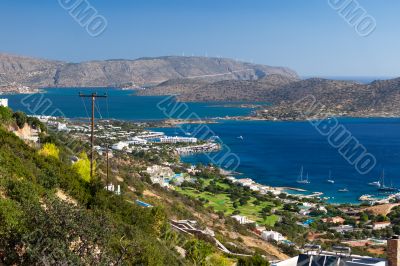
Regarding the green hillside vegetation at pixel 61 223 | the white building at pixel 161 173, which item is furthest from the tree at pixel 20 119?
the white building at pixel 161 173

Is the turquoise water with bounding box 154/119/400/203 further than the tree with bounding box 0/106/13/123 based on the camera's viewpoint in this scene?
Yes

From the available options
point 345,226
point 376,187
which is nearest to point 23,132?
point 345,226

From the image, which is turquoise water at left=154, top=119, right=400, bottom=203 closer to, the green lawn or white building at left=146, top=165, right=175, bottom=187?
the green lawn

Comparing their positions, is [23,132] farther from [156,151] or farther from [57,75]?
[57,75]

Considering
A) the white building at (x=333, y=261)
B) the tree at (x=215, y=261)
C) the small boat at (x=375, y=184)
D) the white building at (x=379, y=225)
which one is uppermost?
the small boat at (x=375, y=184)

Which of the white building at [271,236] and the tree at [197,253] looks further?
the white building at [271,236]

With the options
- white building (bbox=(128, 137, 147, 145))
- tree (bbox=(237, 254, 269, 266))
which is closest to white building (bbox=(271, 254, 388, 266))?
tree (bbox=(237, 254, 269, 266))

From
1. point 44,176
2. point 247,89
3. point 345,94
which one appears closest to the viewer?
point 44,176

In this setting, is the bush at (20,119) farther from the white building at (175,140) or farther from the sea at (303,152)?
the white building at (175,140)
